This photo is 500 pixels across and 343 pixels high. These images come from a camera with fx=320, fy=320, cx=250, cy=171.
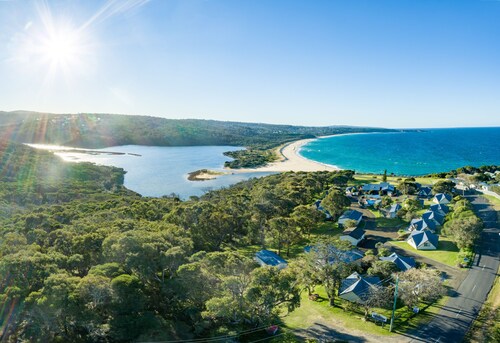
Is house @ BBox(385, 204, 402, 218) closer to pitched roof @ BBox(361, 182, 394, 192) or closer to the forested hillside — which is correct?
pitched roof @ BBox(361, 182, 394, 192)

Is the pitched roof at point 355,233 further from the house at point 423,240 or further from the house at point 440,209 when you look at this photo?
the house at point 440,209

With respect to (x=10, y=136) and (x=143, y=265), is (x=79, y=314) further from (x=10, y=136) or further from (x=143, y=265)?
(x=10, y=136)

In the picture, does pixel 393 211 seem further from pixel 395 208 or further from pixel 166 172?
pixel 166 172

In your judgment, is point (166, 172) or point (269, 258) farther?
point (166, 172)

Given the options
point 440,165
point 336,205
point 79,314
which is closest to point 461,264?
point 336,205

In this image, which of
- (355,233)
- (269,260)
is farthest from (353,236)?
(269,260)

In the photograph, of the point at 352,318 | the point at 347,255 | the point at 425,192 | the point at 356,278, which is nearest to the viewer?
the point at 352,318

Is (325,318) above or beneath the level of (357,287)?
beneath

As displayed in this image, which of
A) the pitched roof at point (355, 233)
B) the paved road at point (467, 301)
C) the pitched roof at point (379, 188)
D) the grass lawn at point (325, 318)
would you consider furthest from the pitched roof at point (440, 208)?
the grass lawn at point (325, 318)
